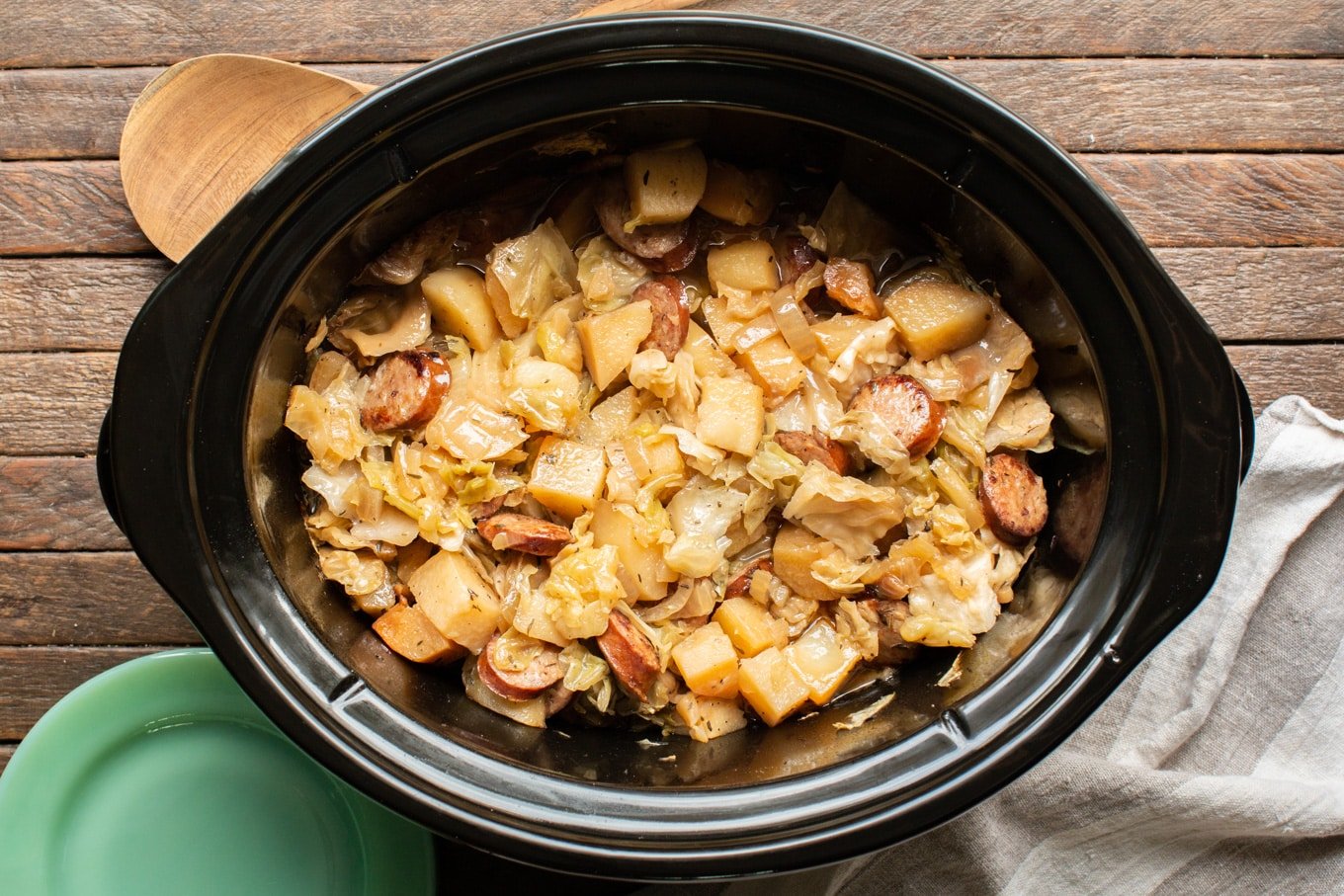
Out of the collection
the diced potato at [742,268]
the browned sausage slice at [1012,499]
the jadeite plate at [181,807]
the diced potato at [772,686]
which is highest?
the diced potato at [742,268]

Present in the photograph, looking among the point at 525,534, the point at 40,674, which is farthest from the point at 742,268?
the point at 40,674

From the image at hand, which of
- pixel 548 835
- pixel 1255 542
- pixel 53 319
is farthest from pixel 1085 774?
pixel 53 319

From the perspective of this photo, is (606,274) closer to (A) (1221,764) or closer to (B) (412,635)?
(B) (412,635)

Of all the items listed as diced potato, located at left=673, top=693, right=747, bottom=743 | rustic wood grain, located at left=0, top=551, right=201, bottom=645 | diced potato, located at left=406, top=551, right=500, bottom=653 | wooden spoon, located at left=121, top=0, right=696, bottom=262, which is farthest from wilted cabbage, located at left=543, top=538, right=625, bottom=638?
wooden spoon, located at left=121, top=0, right=696, bottom=262

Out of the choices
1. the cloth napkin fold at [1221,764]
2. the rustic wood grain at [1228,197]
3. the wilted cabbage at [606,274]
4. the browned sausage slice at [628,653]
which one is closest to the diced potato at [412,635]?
the browned sausage slice at [628,653]

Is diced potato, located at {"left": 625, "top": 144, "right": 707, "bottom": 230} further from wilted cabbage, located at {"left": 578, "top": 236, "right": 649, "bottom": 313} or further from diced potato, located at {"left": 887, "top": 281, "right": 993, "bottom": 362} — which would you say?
diced potato, located at {"left": 887, "top": 281, "right": 993, "bottom": 362}

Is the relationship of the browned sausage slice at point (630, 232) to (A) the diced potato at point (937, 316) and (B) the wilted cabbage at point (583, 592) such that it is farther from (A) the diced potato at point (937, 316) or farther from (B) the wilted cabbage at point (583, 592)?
(B) the wilted cabbage at point (583, 592)
